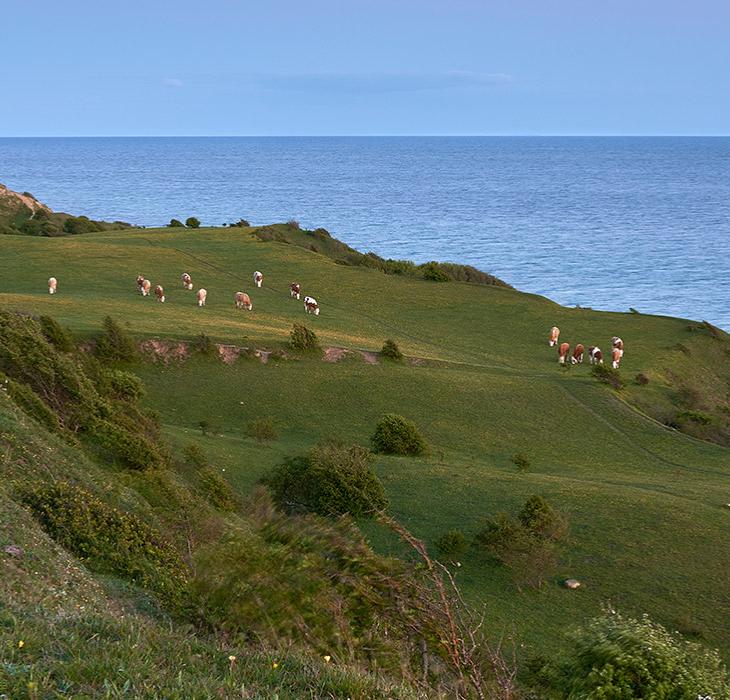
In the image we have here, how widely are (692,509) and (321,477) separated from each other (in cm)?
1089

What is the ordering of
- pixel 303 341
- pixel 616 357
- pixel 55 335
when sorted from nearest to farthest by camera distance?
pixel 55 335, pixel 303 341, pixel 616 357

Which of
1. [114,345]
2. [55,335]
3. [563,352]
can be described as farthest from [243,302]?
[563,352]

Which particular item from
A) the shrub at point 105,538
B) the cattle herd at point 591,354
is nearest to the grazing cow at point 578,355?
the cattle herd at point 591,354

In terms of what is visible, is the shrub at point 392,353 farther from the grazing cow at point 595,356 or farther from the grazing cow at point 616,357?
the grazing cow at point 616,357

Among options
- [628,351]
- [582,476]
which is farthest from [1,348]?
[628,351]

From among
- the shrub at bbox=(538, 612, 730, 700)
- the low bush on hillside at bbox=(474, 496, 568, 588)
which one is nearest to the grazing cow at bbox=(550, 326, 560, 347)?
the low bush on hillside at bbox=(474, 496, 568, 588)

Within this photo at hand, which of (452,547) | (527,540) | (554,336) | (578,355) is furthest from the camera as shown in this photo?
(554,336)

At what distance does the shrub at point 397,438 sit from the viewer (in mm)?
31812

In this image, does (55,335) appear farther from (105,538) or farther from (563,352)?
(563,352)

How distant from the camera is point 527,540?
22.3 meters

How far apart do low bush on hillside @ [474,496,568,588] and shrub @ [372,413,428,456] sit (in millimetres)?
7979

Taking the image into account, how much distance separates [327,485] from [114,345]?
51.9 ft

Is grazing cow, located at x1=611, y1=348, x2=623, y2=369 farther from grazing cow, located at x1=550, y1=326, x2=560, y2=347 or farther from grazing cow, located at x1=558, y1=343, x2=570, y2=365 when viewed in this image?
grazing cow, located at x1=550, y1=326, x2=560, y2=347

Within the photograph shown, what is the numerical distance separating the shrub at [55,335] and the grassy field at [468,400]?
3163 millimetres
